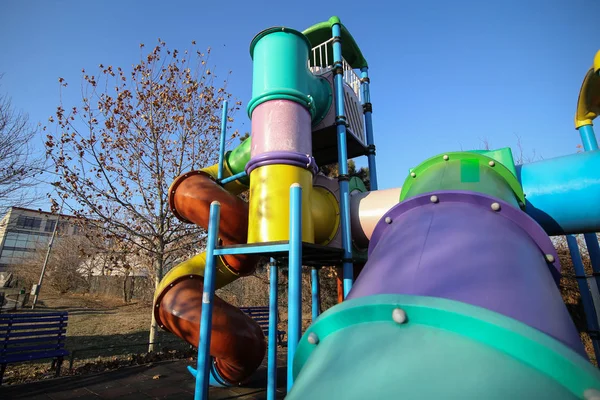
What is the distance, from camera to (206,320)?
3027 mm

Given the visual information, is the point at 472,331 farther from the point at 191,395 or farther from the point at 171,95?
the point at 171,95

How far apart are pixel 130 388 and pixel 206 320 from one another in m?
3.42

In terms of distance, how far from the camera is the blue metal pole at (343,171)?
3588 millimetres

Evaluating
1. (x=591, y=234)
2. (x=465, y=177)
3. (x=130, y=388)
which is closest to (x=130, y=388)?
(x=130, y=388)

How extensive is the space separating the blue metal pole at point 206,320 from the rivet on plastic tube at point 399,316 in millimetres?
2492

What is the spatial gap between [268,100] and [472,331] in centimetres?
312

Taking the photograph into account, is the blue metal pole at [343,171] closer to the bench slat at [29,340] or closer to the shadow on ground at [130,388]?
the shadow on ground at [130,388]

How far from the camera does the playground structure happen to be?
2.62ft

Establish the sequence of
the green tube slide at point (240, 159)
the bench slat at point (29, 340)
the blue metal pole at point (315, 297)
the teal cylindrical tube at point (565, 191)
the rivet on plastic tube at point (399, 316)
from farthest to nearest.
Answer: the bench slat at point (29, 340), the green tube slide at point (240, 159), the blue metal pole at point (315, 297), the teal cylindrical tube at point (565, 191), the rivet on plastic tube at point (399, 316)

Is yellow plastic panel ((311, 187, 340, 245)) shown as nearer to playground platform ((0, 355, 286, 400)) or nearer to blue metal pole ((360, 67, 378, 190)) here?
→ blue metal pole ((360, 67, 378, 190))

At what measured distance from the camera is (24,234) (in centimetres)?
4781

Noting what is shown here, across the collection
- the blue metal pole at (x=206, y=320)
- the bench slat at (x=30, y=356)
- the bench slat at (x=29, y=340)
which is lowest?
the bench slat at (x=30, y=356)

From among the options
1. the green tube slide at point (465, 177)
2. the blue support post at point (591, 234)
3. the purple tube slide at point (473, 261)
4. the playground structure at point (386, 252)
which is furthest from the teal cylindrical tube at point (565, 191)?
the blue support post at point (591, 234)

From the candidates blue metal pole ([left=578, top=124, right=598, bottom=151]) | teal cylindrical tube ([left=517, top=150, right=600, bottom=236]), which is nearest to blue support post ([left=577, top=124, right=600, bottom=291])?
blue metal pole ([left=578, top=124, right=598, bottom=151])
